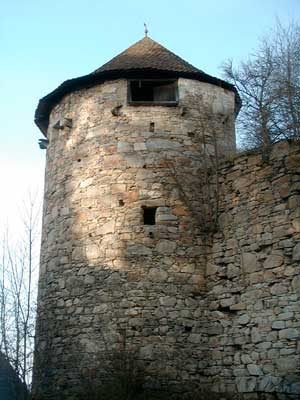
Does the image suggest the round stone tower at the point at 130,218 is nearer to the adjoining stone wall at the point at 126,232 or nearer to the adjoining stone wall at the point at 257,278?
the adjoining stone wall at the point at 126,232

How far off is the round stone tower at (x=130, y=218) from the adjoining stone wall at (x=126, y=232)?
0.06 ft

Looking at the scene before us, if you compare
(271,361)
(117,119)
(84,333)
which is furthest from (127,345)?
(117,119)

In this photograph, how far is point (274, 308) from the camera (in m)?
8.67

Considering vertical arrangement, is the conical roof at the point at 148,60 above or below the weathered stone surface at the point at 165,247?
above

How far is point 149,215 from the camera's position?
10250 mm

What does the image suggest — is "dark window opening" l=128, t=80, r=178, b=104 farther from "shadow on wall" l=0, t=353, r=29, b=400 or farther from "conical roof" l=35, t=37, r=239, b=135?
"shadow on wall" l=0, t=353, r=29, b=400

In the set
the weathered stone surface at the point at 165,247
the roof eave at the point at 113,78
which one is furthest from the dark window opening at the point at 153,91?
the weathered stone surface at the point at 165,247

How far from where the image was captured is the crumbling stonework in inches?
351

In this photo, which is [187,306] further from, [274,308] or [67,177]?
[67,177]

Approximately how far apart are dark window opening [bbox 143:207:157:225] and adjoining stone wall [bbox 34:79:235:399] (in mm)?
110

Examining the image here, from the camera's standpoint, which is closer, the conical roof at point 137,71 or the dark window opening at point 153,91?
the conical roof at point 137,71

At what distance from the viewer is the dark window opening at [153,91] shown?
37.1 ft

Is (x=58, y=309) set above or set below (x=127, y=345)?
above

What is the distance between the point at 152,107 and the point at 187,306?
13.0 feet
